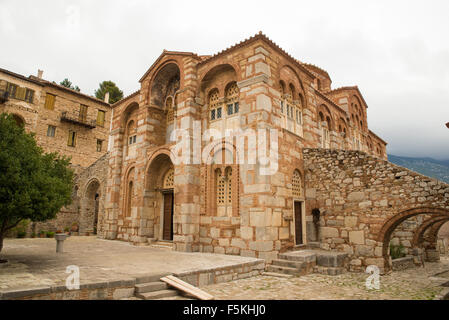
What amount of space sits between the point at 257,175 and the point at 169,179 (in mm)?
5159

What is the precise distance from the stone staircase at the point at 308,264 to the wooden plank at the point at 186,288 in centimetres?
329

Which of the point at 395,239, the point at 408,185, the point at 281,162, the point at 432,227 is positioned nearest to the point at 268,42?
the point at 281,162

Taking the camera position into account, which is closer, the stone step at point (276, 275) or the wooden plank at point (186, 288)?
the wooden plank at point (186, 288)

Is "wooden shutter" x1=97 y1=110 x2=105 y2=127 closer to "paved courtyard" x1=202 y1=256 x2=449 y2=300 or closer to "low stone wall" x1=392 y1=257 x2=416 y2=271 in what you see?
"paved courtyard" x1=202 y1=256 x2=449 y2=300

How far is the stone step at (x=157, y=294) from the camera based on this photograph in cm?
519

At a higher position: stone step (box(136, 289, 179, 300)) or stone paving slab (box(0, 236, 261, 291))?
stone paving slab (box(0, 236, 261, 291))

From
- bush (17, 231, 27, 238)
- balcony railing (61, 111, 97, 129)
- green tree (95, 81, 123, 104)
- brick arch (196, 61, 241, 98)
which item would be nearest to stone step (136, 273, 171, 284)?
brick arch (196, 61, 241, 98)

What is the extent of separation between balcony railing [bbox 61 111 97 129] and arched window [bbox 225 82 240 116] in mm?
17866

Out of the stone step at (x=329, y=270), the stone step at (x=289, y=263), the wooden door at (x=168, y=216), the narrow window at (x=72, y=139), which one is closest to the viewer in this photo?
the stone step at (x=289, y=263)

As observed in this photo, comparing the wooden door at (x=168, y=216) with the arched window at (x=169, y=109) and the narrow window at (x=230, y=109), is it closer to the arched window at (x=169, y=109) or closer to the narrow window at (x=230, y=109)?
the arched window at (x=169, y=109)

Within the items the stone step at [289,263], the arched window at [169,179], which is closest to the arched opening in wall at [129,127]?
the arched window at [169,179]

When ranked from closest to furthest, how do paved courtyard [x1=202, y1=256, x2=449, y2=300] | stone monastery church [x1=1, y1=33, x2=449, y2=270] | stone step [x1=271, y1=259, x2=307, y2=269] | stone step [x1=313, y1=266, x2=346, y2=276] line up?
paved courtyard [x1=202, y1=256, x2=449, y2=300], stone step [x1=271, y1=259, x2=307, y2=269], stone step [x1=313, y1=266, x2=346, y2=276], stone monastery church [x1=1, y1=33, x2=449, y2=270]

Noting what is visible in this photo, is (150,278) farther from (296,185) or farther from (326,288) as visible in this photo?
(296,185)

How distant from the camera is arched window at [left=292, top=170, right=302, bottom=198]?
34.0 feet
